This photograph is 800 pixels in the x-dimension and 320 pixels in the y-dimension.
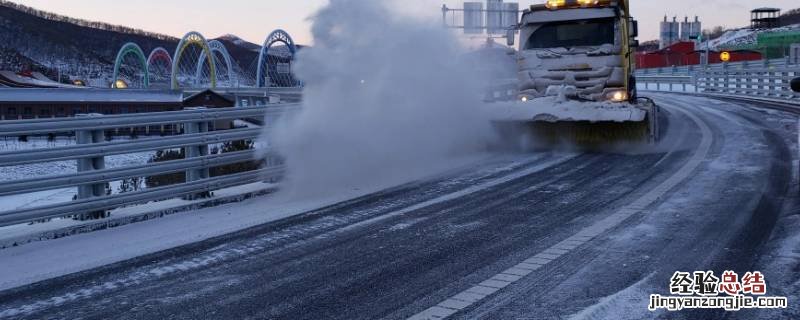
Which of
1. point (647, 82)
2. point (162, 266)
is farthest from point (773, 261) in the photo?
point (647, 82)

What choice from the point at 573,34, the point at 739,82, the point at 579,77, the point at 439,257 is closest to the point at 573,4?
the point at 573,34

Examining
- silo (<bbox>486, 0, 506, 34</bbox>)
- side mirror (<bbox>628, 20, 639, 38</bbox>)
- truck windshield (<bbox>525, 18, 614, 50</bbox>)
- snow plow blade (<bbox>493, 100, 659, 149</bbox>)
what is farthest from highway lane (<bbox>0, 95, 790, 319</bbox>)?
silo (<bbox>486, 0, 506, 34</bbox>)

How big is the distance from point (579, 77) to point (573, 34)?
1.06m

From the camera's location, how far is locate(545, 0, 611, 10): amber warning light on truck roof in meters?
13.1

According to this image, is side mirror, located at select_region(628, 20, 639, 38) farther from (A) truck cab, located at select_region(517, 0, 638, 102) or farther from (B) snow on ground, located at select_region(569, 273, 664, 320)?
Answer: (B) snow on ground, located at select_region(569, 273, 664, 320)

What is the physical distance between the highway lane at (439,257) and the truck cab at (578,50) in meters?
4.41

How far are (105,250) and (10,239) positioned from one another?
0.90 m

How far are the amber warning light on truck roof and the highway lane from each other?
225 inches

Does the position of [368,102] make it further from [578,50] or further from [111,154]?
[578,50]

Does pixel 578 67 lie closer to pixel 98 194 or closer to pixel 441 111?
pixel 441 111

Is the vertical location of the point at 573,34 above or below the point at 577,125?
above

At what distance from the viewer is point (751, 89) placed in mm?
31109

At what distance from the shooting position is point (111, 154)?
688cm

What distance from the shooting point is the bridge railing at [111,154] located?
6.09 meters
